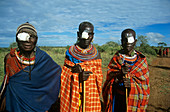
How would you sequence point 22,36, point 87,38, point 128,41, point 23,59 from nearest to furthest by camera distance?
point 22,36 → point 23,59 → point 128,41 → point 87,38

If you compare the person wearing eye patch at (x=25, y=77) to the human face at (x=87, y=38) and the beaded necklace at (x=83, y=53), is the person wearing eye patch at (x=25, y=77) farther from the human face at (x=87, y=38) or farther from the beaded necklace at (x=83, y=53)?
the human face at (x=87, y=38)

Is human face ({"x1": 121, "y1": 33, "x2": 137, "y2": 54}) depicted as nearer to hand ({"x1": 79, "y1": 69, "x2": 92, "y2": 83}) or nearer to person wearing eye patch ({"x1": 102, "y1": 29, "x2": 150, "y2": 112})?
person wearing eye patch ({"x1": 102, "y1": 29, "x2": 150, "y2": 112})

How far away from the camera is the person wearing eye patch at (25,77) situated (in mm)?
2275

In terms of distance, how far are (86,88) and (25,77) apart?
1.13 m

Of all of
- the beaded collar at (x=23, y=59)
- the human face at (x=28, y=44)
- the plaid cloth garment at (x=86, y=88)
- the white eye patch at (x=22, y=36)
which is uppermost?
the white eye patch at (x=22, y=36)

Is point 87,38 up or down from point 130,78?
up

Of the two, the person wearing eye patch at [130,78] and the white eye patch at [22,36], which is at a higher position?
the white eye patch at [22,36]

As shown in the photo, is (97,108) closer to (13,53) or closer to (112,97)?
(112,97)

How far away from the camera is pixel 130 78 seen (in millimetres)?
2551

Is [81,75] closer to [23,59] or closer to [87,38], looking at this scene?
[87,38]

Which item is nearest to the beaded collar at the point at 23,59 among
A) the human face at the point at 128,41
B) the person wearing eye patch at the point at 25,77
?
the person wearing eye patch at the point at 25,77

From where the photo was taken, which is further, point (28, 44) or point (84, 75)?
point (84, 75)

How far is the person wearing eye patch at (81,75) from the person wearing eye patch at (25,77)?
0.44m

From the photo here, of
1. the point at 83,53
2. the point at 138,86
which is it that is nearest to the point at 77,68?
the point at 83,53
